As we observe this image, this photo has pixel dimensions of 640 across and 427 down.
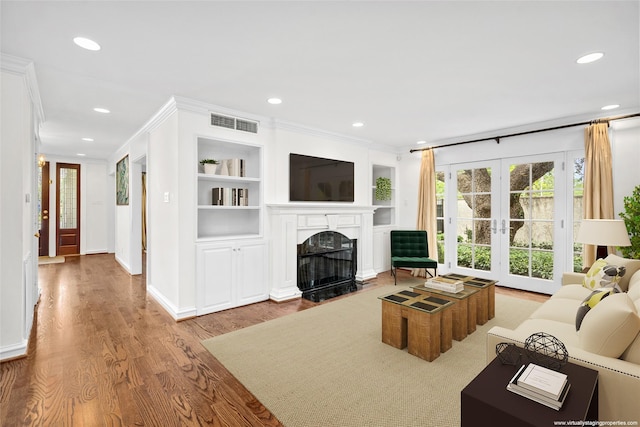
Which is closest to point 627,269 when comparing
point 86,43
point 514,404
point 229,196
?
point 514,404

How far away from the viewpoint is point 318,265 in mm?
4887

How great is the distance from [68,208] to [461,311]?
9065 mm

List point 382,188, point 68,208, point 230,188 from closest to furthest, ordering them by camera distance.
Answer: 1. point 230,188
2. point 382,188
3. point 68,208

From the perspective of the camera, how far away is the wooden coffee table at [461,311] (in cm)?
296

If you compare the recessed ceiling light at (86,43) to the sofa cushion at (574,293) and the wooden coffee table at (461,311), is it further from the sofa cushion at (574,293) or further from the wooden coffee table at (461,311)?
the sofa cushion at (574,293)

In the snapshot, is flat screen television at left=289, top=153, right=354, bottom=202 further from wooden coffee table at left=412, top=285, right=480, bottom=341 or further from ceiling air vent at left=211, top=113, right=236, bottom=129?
wooden coffee table at left=412, top=285, right=480, bottom=341

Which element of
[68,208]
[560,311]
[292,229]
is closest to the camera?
[560,311]

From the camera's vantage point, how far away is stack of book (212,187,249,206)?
399 cm

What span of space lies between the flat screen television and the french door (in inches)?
75.9

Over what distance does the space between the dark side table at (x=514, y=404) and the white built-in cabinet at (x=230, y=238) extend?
3.07 meters

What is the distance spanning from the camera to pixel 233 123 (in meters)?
3.95

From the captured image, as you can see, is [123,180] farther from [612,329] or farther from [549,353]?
[612,329]

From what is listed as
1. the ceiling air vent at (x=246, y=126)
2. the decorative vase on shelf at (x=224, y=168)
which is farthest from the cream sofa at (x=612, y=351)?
the ceiling air vent at (x=246, y=126)

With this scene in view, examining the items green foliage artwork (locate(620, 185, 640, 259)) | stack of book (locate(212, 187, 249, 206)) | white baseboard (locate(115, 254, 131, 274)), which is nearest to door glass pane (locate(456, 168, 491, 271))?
green foliage artwork (locate(620, 185, 640, 259))
